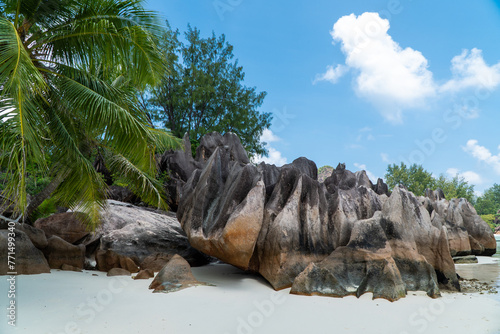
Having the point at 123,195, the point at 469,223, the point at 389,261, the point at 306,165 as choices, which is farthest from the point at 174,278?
the point at 469,223

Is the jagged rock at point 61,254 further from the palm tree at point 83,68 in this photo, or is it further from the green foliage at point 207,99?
the green foliage at point 207,99

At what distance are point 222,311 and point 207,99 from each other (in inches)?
882

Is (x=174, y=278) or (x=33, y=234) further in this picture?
(x=33, y=234)

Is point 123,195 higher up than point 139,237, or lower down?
higher up

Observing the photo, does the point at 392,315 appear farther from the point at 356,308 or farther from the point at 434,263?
the point at 434,263

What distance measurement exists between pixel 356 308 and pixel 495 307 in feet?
7.88

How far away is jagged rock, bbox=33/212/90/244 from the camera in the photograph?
30.9 ft

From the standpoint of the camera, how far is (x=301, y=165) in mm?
10984

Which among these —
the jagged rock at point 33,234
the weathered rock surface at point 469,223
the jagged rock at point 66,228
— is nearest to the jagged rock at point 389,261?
the jagged rock at point 33,234

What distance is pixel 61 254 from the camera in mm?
8266

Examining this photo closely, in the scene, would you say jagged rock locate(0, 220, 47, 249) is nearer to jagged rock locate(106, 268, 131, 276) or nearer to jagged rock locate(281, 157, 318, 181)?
jagged rock locate(106, 268, 131, 276)

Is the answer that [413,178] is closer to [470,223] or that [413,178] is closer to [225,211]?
[470,223]

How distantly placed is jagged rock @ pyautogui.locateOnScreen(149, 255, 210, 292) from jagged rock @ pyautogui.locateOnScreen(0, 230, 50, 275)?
9.11 feet

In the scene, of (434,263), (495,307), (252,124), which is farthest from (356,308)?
(252,124)
